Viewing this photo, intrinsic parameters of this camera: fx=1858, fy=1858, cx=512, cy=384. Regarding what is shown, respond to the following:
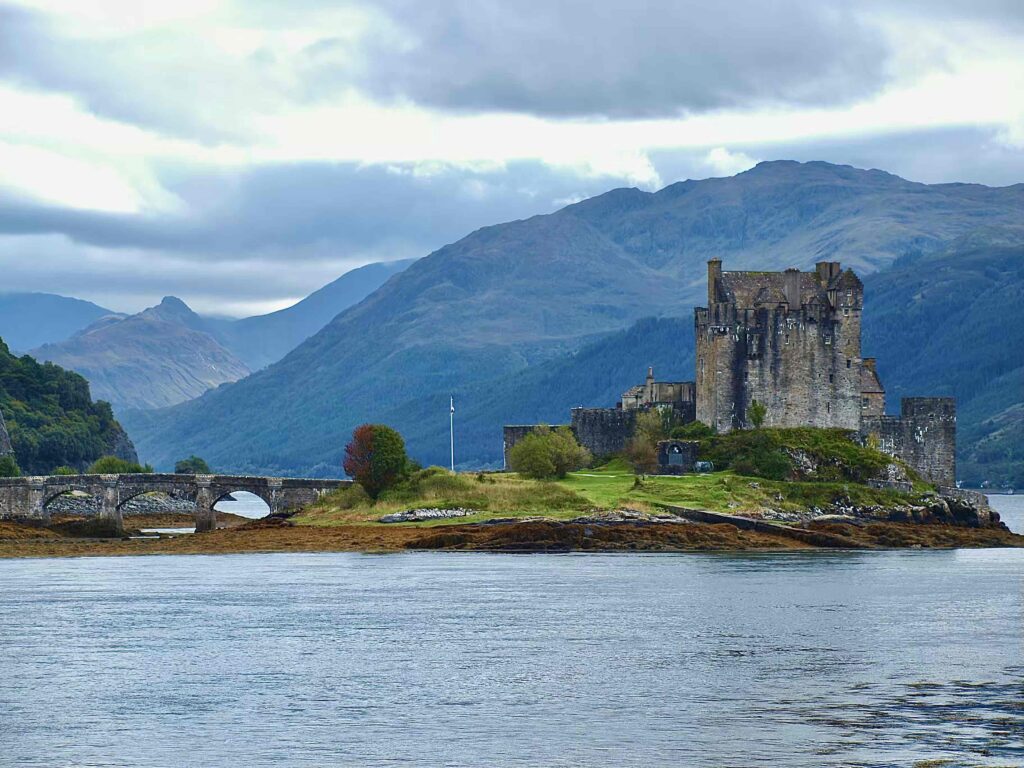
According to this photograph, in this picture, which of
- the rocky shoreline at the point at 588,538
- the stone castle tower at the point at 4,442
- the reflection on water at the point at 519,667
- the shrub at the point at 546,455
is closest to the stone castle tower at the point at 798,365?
the shrub at the point at 546,455

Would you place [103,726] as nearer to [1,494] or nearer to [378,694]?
[378,694]

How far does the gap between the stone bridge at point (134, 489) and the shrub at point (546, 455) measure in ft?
47.2

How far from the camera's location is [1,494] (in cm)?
13175

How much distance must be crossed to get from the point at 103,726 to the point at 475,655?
15.6 m

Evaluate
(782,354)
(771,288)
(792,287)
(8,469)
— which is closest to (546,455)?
(782,354)

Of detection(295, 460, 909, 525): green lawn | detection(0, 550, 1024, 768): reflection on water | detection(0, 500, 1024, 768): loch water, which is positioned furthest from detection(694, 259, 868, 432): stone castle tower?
detection(0, 500, 1024, 768): loch water

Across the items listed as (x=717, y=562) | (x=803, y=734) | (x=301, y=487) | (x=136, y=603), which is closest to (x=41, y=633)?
(x=136, y=603)

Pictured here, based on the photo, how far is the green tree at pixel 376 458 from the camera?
116625 millimetres

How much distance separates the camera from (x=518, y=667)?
57.1m

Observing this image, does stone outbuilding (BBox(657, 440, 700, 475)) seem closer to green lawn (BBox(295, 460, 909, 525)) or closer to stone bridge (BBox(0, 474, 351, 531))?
green lawn (BBox(295, 460, 909, 525))

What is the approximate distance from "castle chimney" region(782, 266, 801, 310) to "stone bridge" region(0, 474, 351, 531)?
3288 cm

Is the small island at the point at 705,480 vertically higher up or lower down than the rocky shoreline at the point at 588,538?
higher up

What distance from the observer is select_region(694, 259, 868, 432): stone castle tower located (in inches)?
4771

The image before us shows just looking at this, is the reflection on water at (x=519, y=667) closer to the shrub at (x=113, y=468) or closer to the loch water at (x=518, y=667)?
the loch water at (x=518, y=667)
